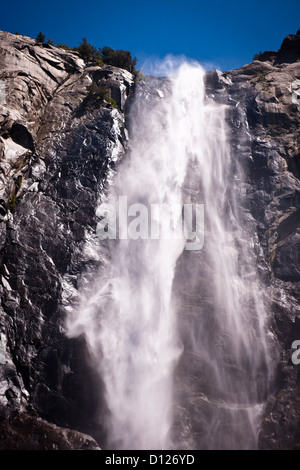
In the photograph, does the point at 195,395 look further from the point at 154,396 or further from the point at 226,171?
the point at 226,171

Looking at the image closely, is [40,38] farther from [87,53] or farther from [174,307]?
[174,307]

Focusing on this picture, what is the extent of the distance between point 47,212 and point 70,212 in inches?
34.6

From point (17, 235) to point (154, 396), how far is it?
24.2 ft

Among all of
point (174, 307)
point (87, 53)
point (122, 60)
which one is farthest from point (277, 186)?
point (87, 53)

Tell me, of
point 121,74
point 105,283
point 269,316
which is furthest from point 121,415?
point 121,74

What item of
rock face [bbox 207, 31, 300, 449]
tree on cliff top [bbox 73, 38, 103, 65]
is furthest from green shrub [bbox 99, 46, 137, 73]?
rock face [bbox 207, 31, 300, 449]

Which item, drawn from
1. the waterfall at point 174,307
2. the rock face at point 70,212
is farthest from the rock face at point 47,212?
the waterfall at point 174,307

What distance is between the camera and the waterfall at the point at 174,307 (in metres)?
9.01

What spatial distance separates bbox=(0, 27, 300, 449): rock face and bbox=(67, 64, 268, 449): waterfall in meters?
0.63

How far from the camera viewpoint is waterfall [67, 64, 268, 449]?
9.01m

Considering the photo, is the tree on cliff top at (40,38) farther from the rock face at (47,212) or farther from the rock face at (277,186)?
the rock face at (277,186)

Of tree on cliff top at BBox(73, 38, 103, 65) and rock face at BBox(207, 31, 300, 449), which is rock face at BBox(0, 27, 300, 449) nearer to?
rock face at BBox(207, 31, 300, 449)

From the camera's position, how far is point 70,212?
1168 cm
